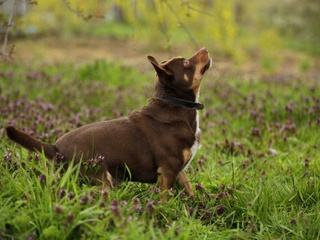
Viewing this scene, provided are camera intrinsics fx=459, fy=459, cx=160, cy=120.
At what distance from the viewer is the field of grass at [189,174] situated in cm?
316

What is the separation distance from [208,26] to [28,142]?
42.3 feet

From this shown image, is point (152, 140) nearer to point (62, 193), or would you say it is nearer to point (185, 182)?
point (185, 182)

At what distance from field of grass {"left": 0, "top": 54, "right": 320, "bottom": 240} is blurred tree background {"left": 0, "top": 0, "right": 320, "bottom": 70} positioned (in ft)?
16.3

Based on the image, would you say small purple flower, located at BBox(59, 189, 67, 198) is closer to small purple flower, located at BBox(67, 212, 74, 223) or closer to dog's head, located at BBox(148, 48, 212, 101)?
small purple flower, located at BBox(67, 212, 74, 223)

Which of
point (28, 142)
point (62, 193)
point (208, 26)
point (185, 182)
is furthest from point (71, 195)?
point (208, 26)

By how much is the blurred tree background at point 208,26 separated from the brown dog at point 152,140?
9027 mm

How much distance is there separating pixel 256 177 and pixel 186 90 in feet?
3.97

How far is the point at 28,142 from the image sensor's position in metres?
3.83

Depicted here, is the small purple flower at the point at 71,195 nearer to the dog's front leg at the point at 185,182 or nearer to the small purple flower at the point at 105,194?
the small purple flower at the point at 105,194

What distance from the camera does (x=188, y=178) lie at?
4.56 metres

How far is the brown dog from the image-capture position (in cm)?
402

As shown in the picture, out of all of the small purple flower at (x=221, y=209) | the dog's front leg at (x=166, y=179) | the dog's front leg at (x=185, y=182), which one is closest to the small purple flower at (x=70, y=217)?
the dog's front leg at (x=166, y=179)

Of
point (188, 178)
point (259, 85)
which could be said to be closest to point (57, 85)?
point (259, 85)

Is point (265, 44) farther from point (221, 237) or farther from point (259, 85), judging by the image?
point (221, 237)
